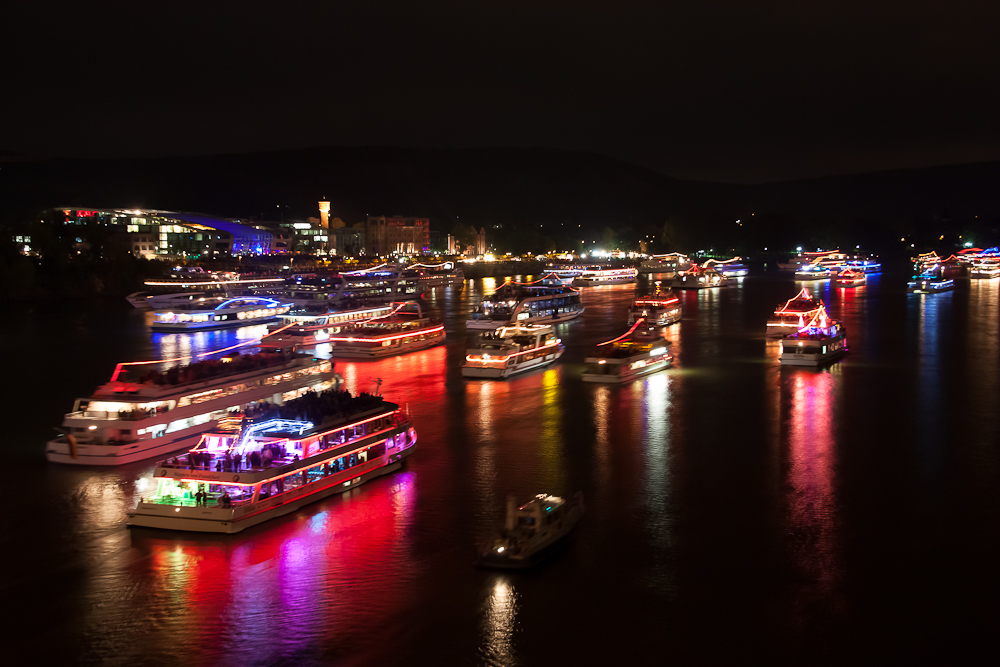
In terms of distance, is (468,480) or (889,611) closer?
(889,611)

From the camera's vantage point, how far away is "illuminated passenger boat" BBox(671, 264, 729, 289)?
62.2 m

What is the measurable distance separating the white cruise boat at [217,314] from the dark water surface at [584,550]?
697 inches

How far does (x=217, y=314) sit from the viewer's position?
3850cm

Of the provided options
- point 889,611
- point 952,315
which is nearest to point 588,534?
point 889,611

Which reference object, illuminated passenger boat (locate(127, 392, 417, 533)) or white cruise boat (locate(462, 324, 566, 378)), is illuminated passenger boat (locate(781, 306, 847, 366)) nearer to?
white cruise boat (locate(462, 324, 566, 378))

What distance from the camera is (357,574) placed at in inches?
379

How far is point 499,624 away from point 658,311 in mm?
27816

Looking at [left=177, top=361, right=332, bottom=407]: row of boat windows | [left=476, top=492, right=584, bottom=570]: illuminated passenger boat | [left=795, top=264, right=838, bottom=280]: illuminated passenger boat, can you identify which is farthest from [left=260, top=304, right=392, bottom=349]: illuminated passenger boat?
[left=795, top=264, right=838, bottom=280]: illuminated passenger boat

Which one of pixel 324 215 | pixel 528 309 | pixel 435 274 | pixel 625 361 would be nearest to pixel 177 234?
pixel 324 215

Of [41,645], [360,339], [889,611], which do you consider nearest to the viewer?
[41,645]

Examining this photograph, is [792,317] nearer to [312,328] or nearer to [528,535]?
[312,328]

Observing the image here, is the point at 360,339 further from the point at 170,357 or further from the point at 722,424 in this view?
the point at 722,424

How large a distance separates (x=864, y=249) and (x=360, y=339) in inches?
4364

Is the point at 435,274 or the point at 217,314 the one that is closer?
the point at 217,314
